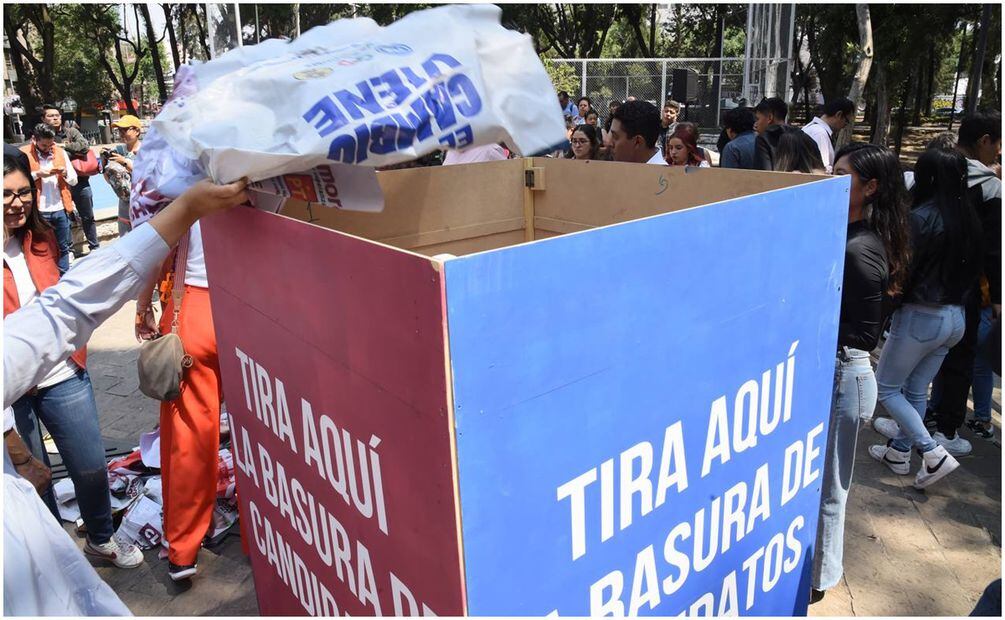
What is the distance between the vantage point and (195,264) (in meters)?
2.61

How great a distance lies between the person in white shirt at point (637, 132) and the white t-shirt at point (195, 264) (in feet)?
7.14

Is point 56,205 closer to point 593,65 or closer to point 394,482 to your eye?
point 394,482

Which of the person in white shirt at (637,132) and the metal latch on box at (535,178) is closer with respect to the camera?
the metal latch on box at (535,178)

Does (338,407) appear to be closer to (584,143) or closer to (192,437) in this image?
(192,437)

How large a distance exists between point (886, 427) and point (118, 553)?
3.69 m

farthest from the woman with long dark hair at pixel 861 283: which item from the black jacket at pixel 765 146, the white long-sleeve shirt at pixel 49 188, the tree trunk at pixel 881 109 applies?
the tree trunk at pixel 881 109

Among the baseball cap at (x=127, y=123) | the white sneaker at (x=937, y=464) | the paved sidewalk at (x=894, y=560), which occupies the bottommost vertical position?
the paved sidewalk at (x=894, y=560)

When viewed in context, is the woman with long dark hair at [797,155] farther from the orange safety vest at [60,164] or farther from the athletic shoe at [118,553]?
the orange safety vest at [60,164]

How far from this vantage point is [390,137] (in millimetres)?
1188

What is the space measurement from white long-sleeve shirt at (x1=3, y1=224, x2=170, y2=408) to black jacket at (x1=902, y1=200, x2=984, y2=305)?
2.82 metres

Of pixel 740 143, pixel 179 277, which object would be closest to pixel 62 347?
pixel 179 277

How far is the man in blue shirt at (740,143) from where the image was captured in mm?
5105

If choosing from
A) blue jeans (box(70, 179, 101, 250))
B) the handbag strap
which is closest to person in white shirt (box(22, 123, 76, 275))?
blue jeans (box(70, 179, 101, 250))

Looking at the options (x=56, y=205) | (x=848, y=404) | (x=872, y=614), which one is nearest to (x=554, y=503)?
(x=848, y=404)
